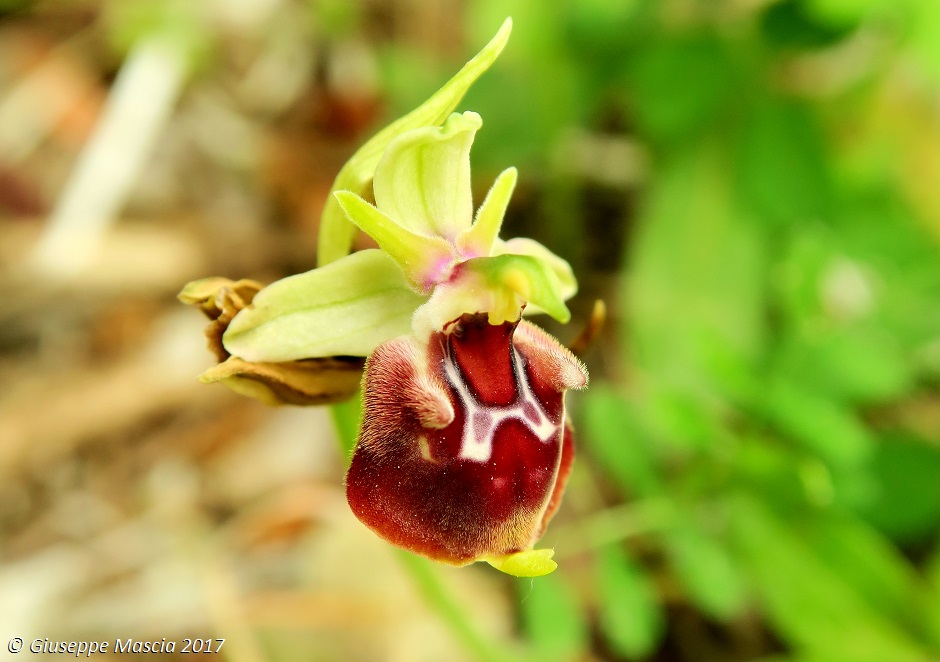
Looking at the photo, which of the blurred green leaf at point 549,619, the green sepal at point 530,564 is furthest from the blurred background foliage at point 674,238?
the green sepal at point 530,564

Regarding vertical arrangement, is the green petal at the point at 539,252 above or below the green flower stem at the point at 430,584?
above

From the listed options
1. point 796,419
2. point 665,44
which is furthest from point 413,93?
point 796,419

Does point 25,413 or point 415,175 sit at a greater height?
point 415,175

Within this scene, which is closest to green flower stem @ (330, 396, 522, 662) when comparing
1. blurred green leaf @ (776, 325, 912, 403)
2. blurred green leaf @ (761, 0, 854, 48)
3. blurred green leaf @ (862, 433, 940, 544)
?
blurred green leaf @ (776, 325, 912, 403)

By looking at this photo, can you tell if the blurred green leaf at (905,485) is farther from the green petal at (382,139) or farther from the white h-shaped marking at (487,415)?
the green petal at (382,139)

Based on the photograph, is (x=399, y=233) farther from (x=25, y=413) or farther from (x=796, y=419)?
(x=25, y=413)

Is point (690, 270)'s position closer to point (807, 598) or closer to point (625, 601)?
point (807, 598)
